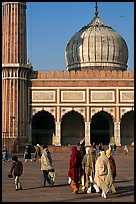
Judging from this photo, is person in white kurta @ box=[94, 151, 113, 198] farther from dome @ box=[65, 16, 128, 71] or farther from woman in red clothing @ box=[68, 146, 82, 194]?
dome @ box=[65, 16, 128, 71]


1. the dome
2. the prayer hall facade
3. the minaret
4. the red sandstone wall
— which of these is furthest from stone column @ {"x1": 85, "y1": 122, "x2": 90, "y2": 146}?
the dome

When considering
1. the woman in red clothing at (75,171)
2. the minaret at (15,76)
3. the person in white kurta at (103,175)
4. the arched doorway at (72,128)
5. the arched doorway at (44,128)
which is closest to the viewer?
the person in white kurta at (103,175)

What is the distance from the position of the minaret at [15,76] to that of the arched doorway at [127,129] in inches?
259

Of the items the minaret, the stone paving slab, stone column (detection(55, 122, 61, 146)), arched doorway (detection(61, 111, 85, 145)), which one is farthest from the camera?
arched doorway (detection(61, 111, 85, 145))

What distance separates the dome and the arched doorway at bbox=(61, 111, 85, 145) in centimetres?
414

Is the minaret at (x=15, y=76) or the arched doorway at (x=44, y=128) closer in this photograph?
the minaret at (x=15, y=76)

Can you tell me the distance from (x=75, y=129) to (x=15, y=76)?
18.8 feet

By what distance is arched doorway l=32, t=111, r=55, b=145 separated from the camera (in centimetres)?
2950

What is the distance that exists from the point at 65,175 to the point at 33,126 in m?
18.8

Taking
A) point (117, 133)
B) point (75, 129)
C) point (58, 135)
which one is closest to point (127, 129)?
point (117, 133)

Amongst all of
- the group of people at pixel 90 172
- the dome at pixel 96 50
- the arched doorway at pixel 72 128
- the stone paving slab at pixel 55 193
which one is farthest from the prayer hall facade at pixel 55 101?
the group of people at pixel 90 172

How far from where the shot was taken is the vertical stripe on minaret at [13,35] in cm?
2709

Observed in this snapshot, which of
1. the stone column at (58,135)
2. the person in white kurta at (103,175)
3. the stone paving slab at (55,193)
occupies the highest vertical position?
the stone column at (58,135)

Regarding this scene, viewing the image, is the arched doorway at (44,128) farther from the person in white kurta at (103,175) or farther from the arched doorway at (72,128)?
the person in white kurta at (103,175)
